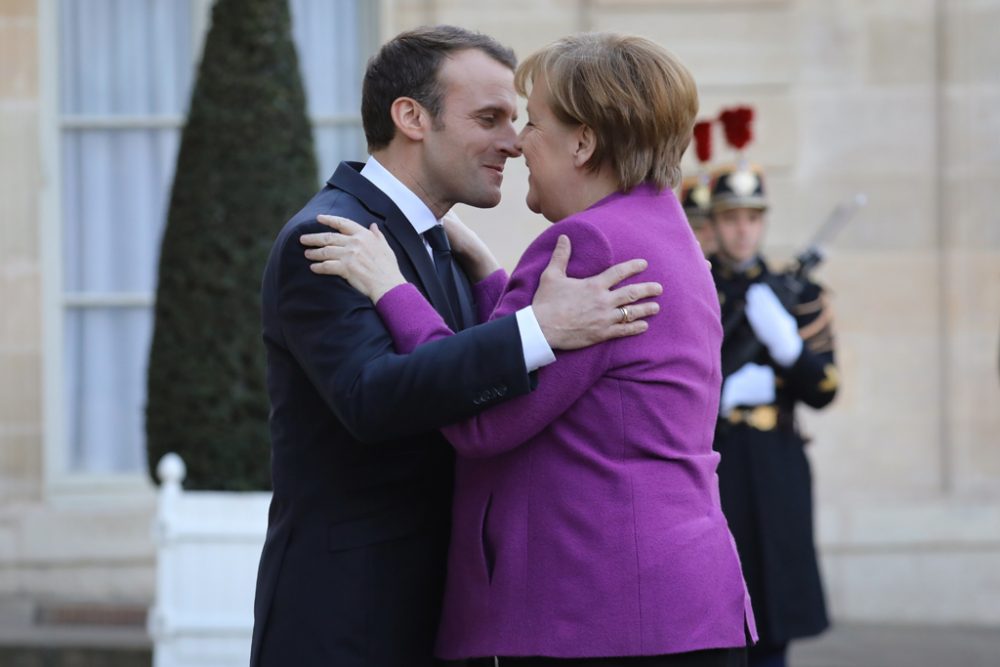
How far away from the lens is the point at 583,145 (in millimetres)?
2582

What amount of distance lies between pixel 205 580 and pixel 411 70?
3135 mm

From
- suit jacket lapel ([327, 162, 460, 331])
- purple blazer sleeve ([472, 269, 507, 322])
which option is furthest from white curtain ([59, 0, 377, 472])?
suit jacket lapel ([327, 162, 460, 331])

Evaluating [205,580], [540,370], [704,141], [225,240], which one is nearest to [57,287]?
[225,240]

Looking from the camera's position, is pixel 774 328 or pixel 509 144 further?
pixel 774 328

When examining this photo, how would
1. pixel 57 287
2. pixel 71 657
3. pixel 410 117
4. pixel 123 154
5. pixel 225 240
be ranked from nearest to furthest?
pixel 410 117
pixel 225 240
pixel 71 657
pixel 57 287
pixel 123 154

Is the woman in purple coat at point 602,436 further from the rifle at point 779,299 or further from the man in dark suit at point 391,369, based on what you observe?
the rifle at point 779,299

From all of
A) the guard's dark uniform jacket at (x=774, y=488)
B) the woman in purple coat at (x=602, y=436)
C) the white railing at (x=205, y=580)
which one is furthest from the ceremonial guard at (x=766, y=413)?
the woman in purple coat at (x=602, y=436)

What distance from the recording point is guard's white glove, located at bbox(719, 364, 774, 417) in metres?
5.31

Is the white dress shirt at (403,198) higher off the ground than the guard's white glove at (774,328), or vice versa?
the white dress shirt at (403,198)

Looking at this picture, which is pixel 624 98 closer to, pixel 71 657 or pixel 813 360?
pixel 813 360

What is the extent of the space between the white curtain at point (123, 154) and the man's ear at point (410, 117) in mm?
5044

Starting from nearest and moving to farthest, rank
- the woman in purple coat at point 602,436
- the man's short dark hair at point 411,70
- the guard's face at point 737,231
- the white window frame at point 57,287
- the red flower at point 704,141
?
the woman in purple coat at point 602,436, the man's short dark hair at point 411,70, the guard's face at point 737,231, the red flower at point 704,141, the white window frame at point 57,287

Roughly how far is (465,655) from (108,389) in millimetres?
5787

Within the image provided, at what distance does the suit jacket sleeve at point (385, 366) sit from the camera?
2459 mm
